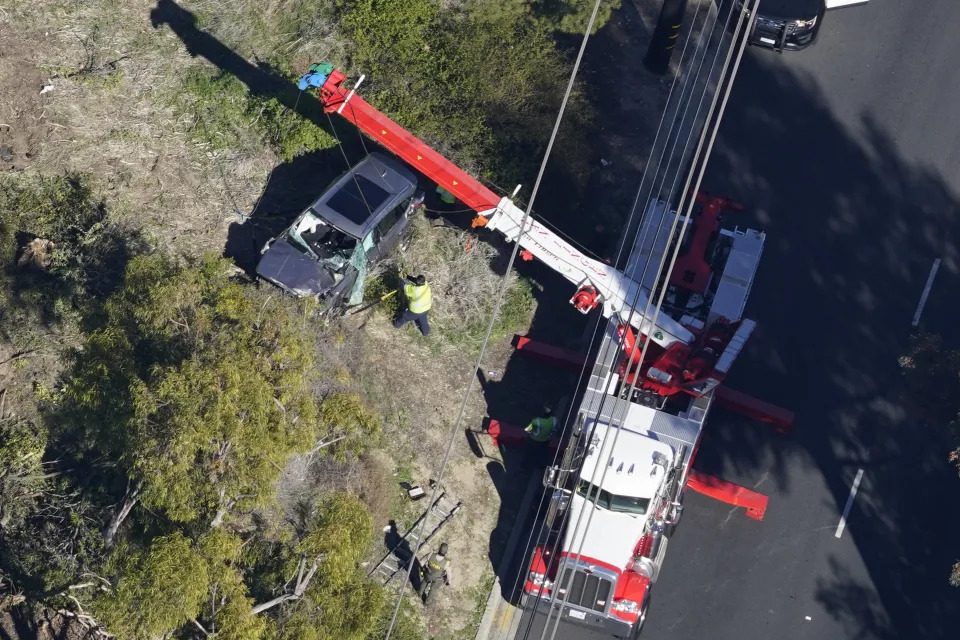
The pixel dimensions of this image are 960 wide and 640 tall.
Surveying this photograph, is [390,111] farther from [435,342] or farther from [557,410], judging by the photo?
[557,410]

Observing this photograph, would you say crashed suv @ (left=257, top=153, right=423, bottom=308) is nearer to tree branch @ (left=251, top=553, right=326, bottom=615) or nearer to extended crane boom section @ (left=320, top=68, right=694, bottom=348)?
extended crane boom section @ (left=320, top=68, right=694, bottom=348)

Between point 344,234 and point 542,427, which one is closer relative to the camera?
point 542,427

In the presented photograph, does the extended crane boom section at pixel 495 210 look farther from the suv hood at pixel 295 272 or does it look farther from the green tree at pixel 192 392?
the green tree at pixel 192 392

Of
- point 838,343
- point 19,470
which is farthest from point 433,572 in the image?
point 838,343

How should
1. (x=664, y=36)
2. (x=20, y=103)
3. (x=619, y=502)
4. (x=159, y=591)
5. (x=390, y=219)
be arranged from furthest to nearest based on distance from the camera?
(x=664, y=36)
(x=20, y=103)
(x=390, y=219)
(x=619, y=502)
(x=159, y=591)

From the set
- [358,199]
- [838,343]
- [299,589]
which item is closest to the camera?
[299,589]

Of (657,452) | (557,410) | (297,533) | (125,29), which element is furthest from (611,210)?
(125,29)

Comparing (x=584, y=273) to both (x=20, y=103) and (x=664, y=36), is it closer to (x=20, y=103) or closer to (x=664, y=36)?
(x=664, y=36)
